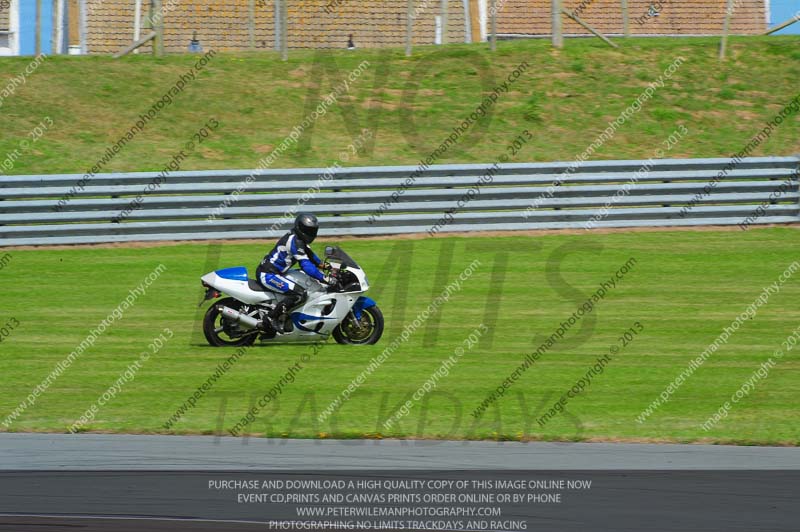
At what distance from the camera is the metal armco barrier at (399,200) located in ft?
61.2

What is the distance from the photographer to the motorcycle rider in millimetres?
13164

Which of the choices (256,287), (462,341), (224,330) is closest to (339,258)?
(256,287)

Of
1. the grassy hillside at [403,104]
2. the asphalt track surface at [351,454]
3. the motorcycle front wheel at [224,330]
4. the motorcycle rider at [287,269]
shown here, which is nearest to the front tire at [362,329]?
the motorcycle rider at [287,269]

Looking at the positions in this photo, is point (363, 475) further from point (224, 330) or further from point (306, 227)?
point (224, 330)

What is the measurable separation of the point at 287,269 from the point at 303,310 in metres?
0.53

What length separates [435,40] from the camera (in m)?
30.2

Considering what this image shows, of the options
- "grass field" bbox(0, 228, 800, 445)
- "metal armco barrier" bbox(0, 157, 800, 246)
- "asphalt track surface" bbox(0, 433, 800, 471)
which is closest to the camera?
"asphalt track surface" bbox(0, 433, 800, 471)

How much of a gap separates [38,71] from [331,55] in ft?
21.5

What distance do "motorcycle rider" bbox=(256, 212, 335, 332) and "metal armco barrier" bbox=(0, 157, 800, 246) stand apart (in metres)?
5.56

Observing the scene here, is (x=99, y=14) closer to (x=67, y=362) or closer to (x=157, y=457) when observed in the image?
(x=67, y=362)

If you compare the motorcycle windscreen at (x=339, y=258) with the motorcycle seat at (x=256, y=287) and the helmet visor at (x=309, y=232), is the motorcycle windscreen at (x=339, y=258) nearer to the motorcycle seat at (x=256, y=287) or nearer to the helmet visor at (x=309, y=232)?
the helmet visor at (x=309, y=232)

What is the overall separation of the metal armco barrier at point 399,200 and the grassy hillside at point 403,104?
7.40 ft

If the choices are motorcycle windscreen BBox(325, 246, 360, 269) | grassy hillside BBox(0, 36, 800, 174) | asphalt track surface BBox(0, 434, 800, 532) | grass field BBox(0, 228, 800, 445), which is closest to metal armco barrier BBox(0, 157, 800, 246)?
grass field BBox(0, 228, 800, 445)

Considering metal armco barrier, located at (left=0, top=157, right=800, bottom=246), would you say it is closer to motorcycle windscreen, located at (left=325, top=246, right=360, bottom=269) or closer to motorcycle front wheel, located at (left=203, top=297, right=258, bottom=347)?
motorcycle front wheel, located at (left=203, top=297, right=258, bottom=347)
